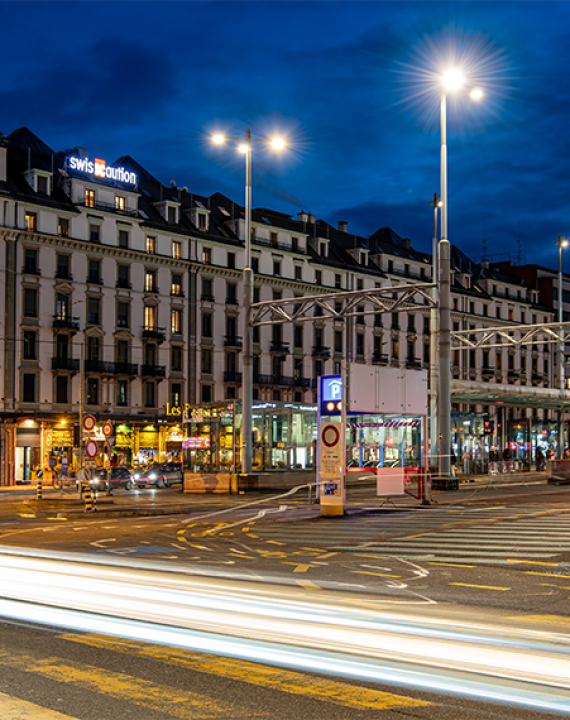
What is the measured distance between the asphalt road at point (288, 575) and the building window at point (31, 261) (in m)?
30.8

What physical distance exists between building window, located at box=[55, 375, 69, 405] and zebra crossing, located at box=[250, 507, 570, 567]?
39247mm

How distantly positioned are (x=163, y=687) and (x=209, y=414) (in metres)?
35.3

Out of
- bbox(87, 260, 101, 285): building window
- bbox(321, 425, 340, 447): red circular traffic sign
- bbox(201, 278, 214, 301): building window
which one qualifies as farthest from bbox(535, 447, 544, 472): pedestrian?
bbox(321, 425, 340, 447): red circular traffic sign

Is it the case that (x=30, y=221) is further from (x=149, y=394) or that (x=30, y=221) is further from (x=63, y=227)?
(x=149, y=394)

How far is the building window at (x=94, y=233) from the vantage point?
60.3m

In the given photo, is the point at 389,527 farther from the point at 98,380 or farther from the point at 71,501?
the point at 98,380

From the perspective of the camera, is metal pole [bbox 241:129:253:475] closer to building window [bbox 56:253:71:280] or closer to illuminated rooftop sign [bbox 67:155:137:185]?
building window [bbox 56:253:71:280]

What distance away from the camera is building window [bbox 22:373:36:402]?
57.0 metres

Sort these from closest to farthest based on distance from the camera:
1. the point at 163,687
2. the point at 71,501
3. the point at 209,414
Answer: the point at 163,687 < the point at 71,501 < the point at 209,414

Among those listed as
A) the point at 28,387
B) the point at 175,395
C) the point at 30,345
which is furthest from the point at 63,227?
the point at 175,395

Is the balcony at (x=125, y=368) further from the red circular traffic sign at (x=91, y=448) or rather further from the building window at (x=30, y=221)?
the red circular traffic sign at (x=91, y=448)

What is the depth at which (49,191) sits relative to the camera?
58.3 metres

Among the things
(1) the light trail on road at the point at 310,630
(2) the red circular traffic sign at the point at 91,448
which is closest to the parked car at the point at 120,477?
(2) the red circular traffic sign at the point at 91,448

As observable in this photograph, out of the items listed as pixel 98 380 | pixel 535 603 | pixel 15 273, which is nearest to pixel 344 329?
pixel 98 380
